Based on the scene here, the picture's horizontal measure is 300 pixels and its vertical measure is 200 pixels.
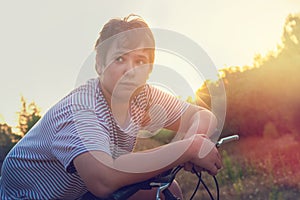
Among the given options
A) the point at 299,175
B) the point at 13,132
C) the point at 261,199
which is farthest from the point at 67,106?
the point at 13,132

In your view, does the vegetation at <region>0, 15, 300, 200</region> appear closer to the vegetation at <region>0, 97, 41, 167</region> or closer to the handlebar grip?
the vegetation at <region>0, 97, 41, 167</region>

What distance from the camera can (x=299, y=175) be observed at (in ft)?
20.9

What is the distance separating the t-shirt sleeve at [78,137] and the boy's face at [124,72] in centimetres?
19

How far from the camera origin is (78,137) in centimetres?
200

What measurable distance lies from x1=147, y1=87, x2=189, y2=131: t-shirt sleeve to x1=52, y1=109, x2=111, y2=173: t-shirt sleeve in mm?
612

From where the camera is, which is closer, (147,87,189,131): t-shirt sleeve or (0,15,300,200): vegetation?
(147,87,189,131): t-shirt sleeve

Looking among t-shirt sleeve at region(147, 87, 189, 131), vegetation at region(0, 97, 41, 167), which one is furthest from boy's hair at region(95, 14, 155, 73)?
vegetation at region(0, 97, 41, 167)

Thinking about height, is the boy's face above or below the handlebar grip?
above

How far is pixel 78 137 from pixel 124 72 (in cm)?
35

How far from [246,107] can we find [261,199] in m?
3.63

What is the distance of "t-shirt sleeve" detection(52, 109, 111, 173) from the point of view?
1965 mm

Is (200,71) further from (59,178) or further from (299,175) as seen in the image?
(299,175)

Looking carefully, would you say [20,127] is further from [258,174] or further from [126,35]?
[126,35]

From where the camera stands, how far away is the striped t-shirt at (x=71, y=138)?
2033 mm
